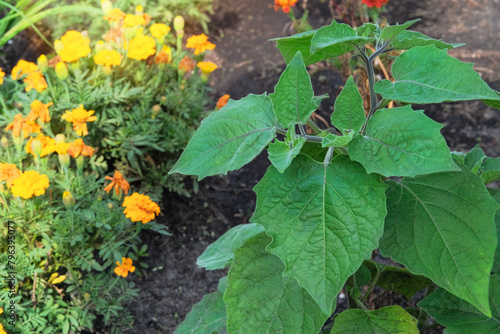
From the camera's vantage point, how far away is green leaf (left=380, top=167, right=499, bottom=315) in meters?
1.13

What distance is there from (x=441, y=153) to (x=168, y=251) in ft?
5.70

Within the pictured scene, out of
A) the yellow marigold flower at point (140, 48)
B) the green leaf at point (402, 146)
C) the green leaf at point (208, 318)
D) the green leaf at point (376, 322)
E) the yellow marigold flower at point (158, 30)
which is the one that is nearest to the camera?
the green leaf at point (402, 146)

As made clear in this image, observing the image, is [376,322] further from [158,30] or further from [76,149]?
[158,30]

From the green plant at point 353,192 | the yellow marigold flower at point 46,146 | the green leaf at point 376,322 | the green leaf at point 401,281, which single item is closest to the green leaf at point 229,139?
the green plant at point 353,192

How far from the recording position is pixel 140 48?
98.0 inches

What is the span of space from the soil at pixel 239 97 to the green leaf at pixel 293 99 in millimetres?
1318

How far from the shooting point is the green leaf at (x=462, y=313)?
4.28 feet

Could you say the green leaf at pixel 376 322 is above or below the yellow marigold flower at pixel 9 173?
below

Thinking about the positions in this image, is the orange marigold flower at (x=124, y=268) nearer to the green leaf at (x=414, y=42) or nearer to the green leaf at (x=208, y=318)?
the green leaf at (x=208, y=318)

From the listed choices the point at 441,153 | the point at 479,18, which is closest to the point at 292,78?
the point at 441,153

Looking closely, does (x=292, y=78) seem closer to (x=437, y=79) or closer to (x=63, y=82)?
(x=437, y=79)

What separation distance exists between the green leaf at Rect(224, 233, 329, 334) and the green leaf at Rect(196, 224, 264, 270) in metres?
0.12

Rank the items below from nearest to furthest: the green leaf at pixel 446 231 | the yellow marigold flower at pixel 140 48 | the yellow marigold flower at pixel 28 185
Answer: the green leaf at pixel 446 231 < the yellow marigold flower at pixel 28 185 < the yellow marigold flower at pixel 140 48

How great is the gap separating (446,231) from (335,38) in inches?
19.2
